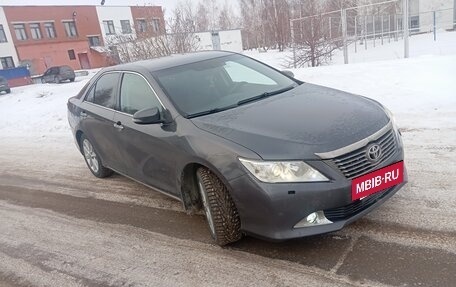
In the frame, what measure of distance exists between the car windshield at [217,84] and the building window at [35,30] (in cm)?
4895

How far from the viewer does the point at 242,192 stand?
9.71ft

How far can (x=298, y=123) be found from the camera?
10.4 feet

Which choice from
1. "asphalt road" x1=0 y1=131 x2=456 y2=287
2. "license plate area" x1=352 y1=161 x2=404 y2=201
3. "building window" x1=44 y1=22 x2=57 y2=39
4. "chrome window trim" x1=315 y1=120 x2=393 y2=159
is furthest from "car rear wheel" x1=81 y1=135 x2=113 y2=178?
"building window" x1=44 y1=22 x2=57 y2=39

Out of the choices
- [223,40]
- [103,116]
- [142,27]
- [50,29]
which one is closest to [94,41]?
[50,29]

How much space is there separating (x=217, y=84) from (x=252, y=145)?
4.35 feet

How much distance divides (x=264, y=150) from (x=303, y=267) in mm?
913

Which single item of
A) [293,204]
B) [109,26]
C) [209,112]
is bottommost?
[293,204]

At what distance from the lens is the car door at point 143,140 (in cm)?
371

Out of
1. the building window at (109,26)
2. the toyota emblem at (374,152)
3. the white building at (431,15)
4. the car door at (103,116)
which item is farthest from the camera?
the building window at (109,26)

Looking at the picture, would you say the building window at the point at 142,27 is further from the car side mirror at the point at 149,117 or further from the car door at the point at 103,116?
the car side mirror at the point at 149,117

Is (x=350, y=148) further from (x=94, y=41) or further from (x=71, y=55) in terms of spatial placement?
(x=94, y=41)

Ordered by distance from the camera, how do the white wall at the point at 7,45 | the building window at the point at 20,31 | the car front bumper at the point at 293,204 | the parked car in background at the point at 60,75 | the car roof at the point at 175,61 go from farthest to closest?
the building window at the point at 20,31 < the white wall at the point at 7,45 < the parked car in background at the point at 60,75 < the car roof at the point at 175,61 < the car front bumper at the point at 293,204

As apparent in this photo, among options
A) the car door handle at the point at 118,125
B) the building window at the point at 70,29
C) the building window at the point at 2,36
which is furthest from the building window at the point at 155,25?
the building window at the point at 70,29

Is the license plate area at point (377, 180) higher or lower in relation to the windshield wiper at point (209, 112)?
lower
